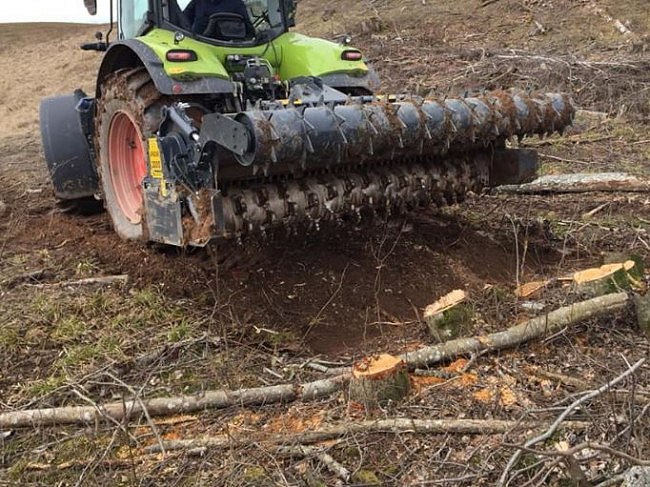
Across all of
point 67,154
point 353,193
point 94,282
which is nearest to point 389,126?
point 353,193

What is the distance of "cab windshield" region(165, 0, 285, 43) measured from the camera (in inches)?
216

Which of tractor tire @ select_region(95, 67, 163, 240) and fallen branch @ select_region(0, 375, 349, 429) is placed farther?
tractor tire @ select_region(95, 67, 163, 240)

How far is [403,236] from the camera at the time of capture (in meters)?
5.57

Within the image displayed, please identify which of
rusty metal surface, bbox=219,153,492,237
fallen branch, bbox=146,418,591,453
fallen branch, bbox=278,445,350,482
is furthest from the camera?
rusty metal surface, bbox=219,153,492,237

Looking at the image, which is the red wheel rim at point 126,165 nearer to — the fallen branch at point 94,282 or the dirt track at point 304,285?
the dirt track at point 304,285

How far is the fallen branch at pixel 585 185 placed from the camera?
279 inches

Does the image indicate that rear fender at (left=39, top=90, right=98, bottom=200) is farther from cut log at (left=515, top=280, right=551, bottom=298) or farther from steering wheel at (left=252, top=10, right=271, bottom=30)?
cut log at (left=515, top=280, right=551, bottom=298)

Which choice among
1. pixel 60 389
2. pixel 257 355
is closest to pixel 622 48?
pixel 257 355

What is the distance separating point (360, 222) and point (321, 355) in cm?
166

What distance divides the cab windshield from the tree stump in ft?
10.9

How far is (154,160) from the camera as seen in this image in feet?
15.1

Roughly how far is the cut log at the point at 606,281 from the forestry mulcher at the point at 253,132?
127 centimetres

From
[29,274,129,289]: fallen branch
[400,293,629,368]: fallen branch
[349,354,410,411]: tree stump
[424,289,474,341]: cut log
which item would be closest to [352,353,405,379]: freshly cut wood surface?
[349,354,410,411]: tree stump

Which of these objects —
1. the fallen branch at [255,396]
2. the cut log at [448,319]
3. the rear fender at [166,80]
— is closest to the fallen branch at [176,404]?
the fallen branch at [255,396]
